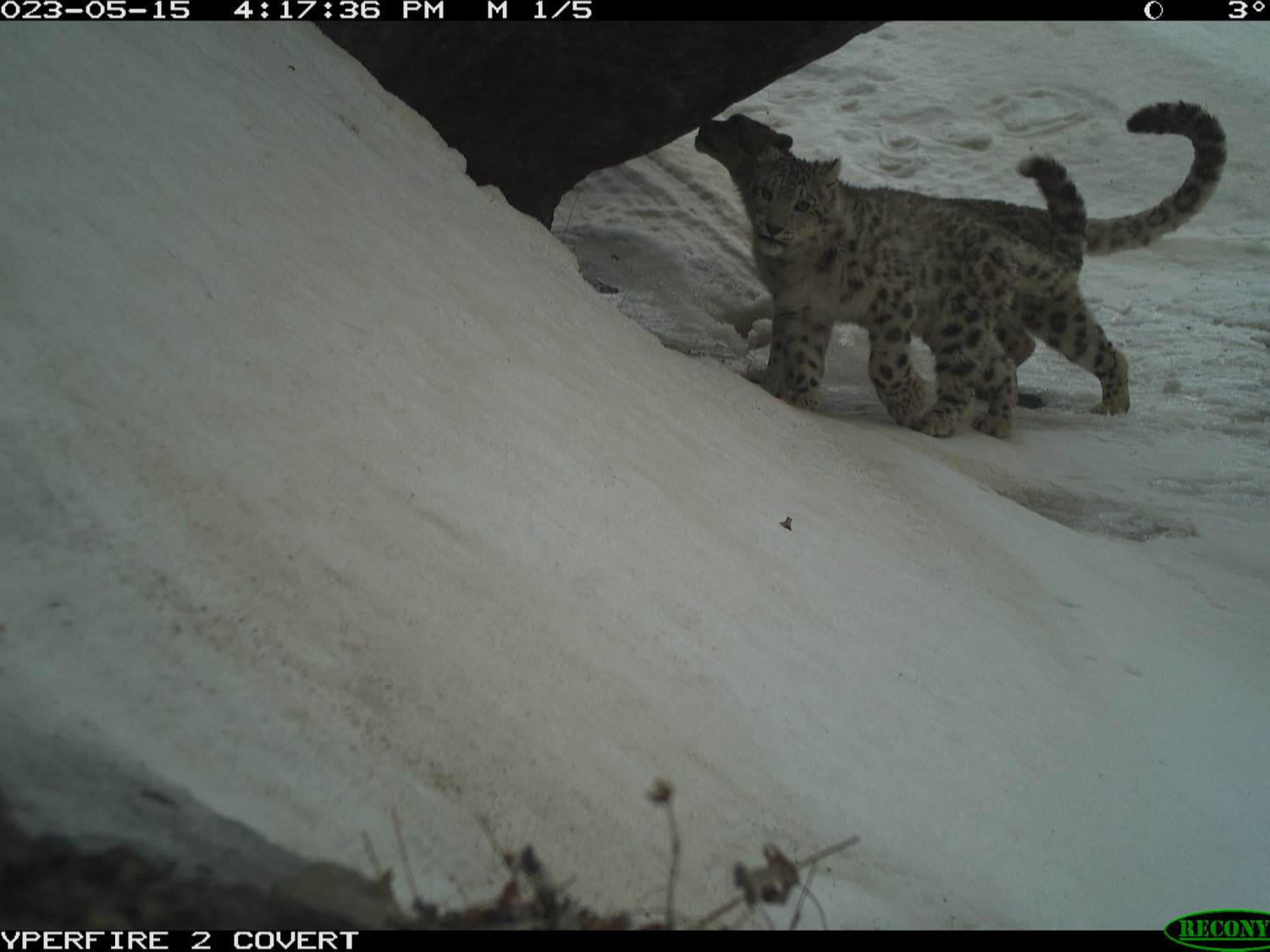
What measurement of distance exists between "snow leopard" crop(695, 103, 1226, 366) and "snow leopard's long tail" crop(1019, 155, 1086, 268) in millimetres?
48

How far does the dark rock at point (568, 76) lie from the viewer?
534cm

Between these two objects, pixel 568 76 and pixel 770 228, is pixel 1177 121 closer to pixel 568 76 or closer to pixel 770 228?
pixel 770 228

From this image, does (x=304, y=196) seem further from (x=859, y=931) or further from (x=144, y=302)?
(x=859, y=931)

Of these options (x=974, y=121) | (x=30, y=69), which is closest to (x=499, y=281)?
(x=30, y=69)

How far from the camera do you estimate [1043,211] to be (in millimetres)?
7148

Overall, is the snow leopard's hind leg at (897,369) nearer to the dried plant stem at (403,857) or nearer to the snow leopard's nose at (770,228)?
the snow leopard's nose at (770,228)

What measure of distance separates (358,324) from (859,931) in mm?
1813

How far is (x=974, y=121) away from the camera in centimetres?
1286

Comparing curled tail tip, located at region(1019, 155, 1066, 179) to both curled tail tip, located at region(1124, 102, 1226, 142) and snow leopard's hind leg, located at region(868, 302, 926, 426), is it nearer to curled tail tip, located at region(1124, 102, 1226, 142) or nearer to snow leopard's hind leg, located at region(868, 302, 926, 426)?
curled tail tip, located at region(1124, 102, 1226, 142)

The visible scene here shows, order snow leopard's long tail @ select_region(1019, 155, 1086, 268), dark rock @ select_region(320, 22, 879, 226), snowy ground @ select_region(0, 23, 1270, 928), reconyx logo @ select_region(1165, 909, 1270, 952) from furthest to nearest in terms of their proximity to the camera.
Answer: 1. snow leopard's long tail @ select_region(1019, 155, 1086, 268)
2. dark rock @ select_region(320, 22, 879, 226)
3. reconyx logo @ select_region(1165, 909, 1270, 952)
4. snowy ground @ select_region(0, 23, 1270, 928)

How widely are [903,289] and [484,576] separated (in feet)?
15.7

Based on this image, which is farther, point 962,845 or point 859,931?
point 962,845

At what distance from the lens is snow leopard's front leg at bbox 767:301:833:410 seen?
6.05 meters

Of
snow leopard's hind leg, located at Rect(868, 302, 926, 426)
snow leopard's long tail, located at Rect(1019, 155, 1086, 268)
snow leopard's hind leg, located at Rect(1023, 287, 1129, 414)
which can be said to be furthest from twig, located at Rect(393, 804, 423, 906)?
snow leopard's long tail, located at Rect(1019, 155, 1086, 268)
